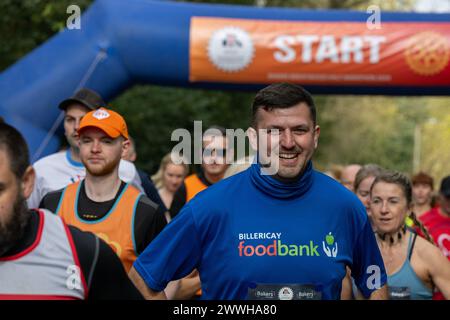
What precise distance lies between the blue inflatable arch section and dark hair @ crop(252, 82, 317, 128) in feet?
18.1

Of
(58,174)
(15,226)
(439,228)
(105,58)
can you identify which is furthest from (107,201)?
(105,58)

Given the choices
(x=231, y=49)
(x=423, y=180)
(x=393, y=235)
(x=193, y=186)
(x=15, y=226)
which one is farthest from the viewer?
(x=423, y=180)

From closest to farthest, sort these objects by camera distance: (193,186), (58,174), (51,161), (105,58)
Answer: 1. (58,174)
2. (51,161)
3. (193,186)
4. (105,58)

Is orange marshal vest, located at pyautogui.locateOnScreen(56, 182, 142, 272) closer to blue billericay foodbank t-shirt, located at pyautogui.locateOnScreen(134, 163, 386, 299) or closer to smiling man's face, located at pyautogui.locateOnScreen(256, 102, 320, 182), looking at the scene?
→ blue billericay foodbank t-shirt, located at pyautogui.locateOnScreen(134, 163, 386, 299)

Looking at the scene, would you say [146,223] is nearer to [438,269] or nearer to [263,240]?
[263,240]

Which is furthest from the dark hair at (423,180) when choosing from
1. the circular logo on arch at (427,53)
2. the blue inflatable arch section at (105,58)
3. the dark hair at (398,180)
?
the dark hair at (398,180)

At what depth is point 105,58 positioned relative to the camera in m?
8.76

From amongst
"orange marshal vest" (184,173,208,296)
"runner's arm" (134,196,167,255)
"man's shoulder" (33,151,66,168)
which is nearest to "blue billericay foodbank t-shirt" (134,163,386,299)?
"runner's arm" (134,196,167,255)

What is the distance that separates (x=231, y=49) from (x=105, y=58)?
144 centimetres

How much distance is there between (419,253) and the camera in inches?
186

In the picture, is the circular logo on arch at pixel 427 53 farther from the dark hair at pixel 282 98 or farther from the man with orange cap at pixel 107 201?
the dark hair at pixel 282 98

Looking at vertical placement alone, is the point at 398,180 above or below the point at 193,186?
above

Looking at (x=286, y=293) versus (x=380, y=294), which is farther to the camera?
(x=380, y=294)

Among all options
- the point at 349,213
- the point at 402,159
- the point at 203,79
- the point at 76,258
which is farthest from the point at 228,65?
the point at 402,159
